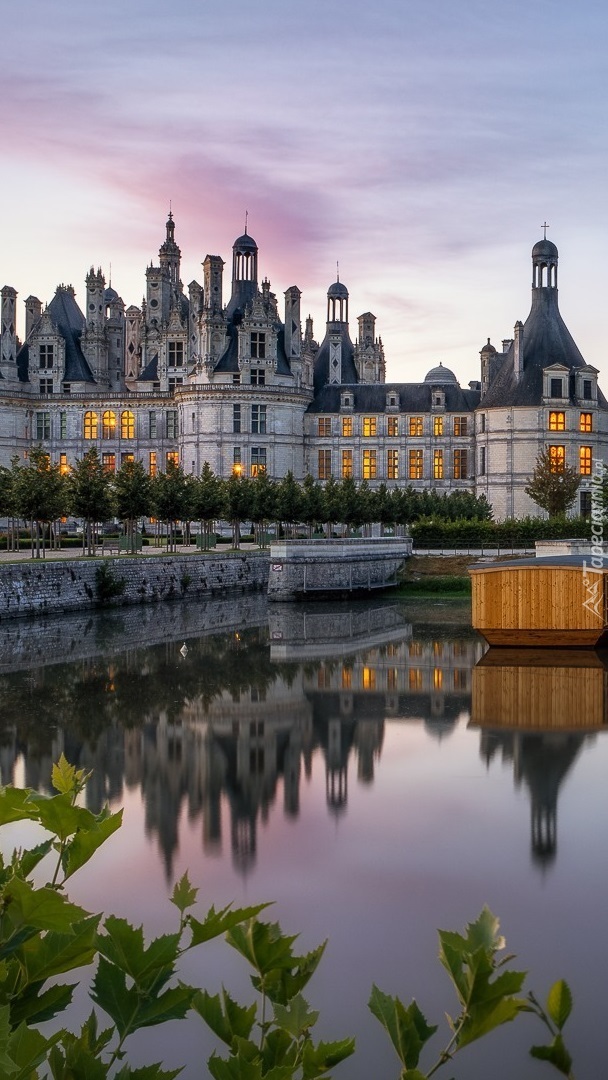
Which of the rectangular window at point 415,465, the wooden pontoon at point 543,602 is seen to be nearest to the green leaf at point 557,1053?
the wooden pontoon at point 543,602

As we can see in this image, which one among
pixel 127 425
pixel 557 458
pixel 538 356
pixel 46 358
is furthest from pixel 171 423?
pixel 557 458

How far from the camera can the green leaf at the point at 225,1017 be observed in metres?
2.51

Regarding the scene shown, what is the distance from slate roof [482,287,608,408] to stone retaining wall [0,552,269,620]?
22.0 metres

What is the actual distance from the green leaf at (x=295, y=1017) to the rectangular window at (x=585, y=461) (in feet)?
216

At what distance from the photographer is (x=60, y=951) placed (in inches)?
91.7

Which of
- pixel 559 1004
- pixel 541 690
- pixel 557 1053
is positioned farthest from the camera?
pixel 541 690

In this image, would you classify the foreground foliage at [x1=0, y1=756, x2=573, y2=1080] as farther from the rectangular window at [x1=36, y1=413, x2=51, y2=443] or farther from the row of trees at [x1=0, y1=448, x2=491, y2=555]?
the rectangular window at [x1=36, y1=413, x2=51, y2=443]

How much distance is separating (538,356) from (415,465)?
36.1ft

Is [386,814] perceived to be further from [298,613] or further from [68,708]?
[298,613]

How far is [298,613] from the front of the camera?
42.1 metres

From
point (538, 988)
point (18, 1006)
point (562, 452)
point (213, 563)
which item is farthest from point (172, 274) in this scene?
point (18, 1006)

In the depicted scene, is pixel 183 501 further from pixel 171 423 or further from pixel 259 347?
pixel 171 423

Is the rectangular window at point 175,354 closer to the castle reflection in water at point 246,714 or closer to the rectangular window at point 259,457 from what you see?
the rectangular window at point 259,457

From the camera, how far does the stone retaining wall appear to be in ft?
120
